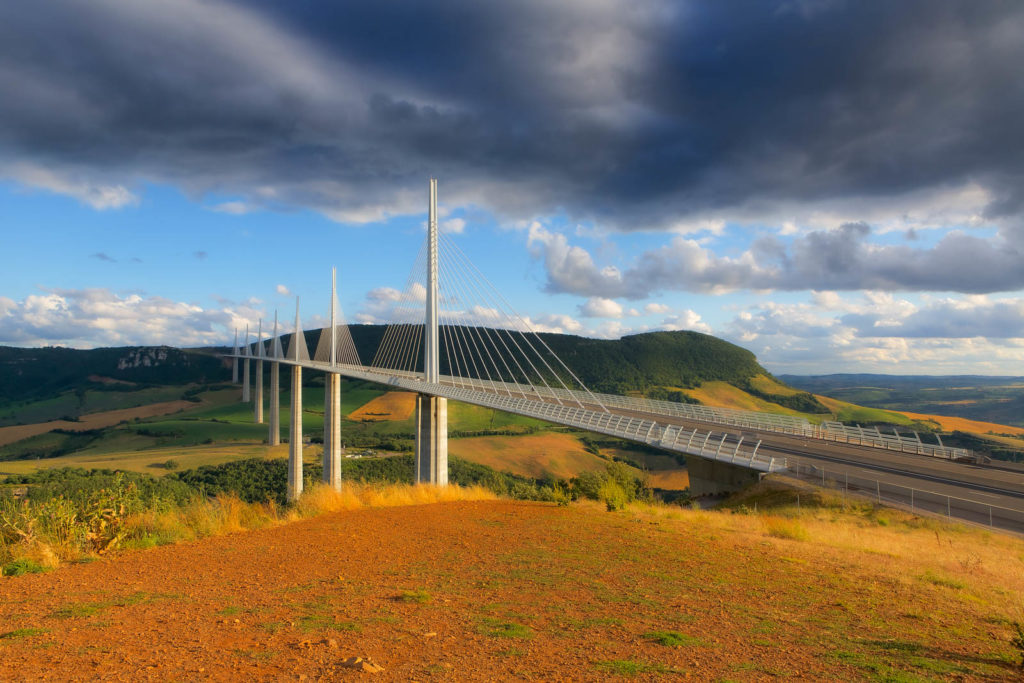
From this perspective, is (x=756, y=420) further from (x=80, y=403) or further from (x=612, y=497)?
(x=80, y=403)

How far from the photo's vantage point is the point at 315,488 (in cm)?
1658

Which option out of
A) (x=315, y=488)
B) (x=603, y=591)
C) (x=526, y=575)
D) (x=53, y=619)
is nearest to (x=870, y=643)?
(x=603, y=591)

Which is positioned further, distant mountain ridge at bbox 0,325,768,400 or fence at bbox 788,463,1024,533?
distant mountain ridge at bbox 0,325,768,400

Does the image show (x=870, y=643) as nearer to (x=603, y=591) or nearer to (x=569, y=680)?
(x=603, y=591)

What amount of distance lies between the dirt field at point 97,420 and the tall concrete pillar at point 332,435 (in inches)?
2925

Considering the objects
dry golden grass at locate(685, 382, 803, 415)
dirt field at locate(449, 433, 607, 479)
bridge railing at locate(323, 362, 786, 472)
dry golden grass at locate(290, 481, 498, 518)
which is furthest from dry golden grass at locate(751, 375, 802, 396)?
dry golden grass at locate(290, 481, 498, 518)

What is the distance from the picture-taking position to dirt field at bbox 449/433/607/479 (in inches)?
2825

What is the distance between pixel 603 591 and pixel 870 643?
330cm

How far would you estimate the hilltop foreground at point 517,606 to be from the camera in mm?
5422

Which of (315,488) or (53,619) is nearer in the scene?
(53,619)

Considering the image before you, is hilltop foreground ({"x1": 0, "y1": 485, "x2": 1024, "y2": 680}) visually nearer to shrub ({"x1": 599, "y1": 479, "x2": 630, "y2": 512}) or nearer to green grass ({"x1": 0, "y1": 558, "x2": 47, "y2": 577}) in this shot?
green grass ({"x1": 0, "y1": 558, "x2": 47, "y2": 577})

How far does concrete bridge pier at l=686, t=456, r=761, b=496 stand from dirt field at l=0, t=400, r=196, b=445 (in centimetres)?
11347

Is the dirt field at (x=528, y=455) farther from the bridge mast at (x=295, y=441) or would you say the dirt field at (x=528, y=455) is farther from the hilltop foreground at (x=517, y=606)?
the hilltop foreground at (x=517, y=606)

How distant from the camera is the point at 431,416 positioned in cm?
3822
